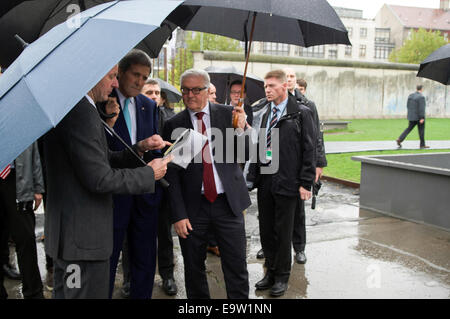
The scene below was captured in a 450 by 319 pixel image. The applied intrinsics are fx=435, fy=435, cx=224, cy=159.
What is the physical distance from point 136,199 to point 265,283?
1.86m

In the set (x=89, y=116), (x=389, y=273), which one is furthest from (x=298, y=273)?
(x=89, y=116)

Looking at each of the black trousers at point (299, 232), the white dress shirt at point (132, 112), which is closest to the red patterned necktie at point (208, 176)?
the white dress shirt at point (132, 112)

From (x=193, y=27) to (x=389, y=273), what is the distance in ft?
11.2

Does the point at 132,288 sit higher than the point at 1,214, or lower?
lower

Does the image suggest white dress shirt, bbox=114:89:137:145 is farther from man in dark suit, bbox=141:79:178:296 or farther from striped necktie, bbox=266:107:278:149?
striped necktie, bbox=266:107:278:149

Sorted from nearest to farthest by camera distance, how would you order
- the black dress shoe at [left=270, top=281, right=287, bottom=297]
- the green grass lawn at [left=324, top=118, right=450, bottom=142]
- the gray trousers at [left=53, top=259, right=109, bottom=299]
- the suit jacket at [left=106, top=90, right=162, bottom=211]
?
the gray trousers at [left=53, top=259, right=109, bottom=299]
the suit jacket at [left=106, top=90, right=162, bottom=211]
the black dress shoe at [left=270, top=281, right=287, bottom=297]
the green grass lawn at [left=324, top=118, right=450, bottom=142]

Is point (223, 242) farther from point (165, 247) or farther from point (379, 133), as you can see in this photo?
point (379, 133)

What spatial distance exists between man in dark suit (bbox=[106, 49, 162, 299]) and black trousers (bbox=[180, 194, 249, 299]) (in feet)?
1.04

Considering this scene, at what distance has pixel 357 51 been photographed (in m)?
78.6

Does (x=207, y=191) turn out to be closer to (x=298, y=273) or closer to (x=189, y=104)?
(x=189, y=104)

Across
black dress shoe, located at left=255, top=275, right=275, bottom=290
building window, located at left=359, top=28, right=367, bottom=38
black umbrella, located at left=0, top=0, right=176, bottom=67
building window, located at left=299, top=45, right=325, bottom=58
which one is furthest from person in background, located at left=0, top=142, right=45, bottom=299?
building window, located at left=359, top=28, right=367, bottom=38

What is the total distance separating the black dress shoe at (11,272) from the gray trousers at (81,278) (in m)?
2.55

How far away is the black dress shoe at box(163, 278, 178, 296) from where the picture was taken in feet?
14.5

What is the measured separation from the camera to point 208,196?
3.42m
